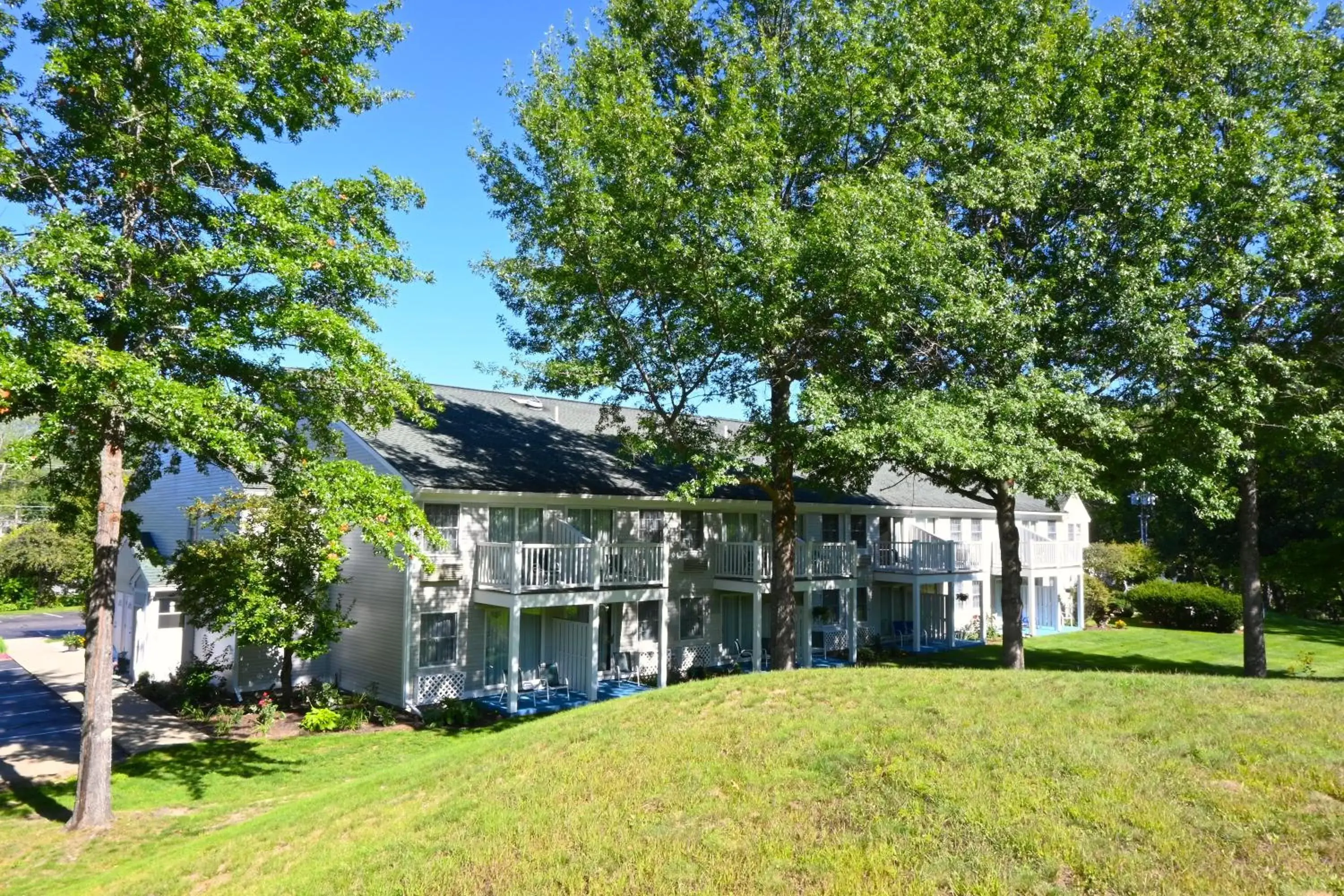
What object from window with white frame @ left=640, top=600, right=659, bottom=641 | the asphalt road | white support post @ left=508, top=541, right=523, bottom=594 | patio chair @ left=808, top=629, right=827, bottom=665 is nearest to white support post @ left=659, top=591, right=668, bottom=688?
window with white frame @ left=640, top=600, right=659, bottom=641

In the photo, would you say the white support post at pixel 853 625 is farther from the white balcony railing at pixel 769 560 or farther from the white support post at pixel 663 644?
the white support post at pixel 663 644

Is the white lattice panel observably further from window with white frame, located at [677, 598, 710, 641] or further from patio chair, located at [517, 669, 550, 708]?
window with white frame, located at [677, 598, 710, 641]

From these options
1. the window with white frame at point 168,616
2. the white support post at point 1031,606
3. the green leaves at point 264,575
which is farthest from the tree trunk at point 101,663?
the white support post at point 1031,606

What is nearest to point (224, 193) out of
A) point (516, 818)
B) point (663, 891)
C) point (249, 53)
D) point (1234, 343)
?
point (249, 53)

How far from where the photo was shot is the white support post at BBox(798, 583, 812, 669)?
2395 centimetres

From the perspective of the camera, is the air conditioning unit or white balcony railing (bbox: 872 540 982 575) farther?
white balcony railing (bbox: 872 540 982 575)

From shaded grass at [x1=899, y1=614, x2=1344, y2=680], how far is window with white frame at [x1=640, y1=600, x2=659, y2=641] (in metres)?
7.72

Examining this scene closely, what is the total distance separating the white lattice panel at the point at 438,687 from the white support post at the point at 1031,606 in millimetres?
23439

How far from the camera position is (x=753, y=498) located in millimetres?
24031

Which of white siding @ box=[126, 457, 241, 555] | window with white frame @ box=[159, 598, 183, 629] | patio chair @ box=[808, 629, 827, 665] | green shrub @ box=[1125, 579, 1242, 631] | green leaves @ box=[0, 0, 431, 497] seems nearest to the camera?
green leaves @ box=[0, 0, 431, 497]

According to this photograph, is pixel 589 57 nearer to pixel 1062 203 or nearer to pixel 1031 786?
pixel 1062 203

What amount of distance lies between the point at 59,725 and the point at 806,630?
18.6m

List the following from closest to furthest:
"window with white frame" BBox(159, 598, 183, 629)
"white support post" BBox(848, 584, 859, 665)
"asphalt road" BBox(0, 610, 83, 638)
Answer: "window with white frame" BBox(159, 598, 183, 629), "white support post" BBox(848, 584, 859, 665), "asphalt road" BBox(0, 610, 83, 638)

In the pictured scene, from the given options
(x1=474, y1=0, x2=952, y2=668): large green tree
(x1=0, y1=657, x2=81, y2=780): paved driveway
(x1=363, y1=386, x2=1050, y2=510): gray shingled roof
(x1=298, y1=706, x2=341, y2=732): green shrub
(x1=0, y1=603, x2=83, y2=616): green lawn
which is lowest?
(x1=0, y1=603, x2=83, y2=616): green lawn
